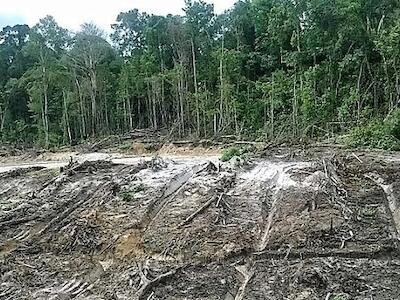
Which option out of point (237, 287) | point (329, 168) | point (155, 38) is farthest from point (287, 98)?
point (237, 287)

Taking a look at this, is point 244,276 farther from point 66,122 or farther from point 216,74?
point 66,122

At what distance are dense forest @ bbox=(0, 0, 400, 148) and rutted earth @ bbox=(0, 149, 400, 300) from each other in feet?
22.1

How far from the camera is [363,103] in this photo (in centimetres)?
2208

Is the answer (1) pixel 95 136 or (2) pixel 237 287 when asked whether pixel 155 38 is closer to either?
A: (1) pixel 95 136

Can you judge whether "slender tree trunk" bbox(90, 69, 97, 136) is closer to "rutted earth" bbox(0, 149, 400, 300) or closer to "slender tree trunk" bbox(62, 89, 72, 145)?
"slender tree trunk" bbox(62, 89, 72, 145)

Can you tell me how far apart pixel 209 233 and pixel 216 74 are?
20.5 metres

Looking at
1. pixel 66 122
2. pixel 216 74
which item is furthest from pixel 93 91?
pixel 216 74

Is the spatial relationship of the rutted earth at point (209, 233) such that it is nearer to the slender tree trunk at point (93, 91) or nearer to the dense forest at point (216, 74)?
the dense forest at point (216, 74)

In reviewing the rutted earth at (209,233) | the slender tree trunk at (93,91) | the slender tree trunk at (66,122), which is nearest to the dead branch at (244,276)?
the rutted earth at (209,233)

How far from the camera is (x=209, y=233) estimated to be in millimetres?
8445

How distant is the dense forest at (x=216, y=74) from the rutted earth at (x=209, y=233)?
6725 millimetres

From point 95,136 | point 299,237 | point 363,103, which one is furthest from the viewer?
point 95,136

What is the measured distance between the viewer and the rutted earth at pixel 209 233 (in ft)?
20.8

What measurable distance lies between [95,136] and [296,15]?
44.0ft
